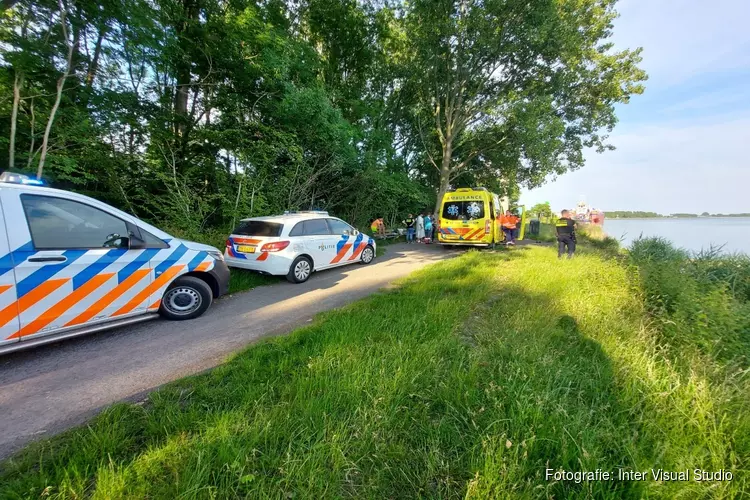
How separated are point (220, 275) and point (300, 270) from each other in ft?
7.16

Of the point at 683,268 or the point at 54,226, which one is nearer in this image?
the point at 54,226

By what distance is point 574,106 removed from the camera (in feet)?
57.0

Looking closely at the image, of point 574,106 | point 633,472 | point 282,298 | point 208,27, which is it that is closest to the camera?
point 633,472

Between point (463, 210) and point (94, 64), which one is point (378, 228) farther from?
point (94, 64)

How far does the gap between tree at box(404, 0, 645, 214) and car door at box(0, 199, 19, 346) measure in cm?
1626

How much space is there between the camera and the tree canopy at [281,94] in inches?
243

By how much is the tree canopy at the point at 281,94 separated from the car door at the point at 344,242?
3.14 metres

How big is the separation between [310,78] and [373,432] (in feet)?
38.7

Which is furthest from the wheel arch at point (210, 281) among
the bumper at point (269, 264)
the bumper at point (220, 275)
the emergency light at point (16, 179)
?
the emergency light at point (16, 179)

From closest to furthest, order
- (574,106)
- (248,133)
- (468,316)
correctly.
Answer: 1. (468,316)
2. (248,133)
3. (574,106)

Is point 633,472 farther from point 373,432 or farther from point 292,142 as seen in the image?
point 292,142

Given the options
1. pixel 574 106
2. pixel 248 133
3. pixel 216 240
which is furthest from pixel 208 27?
pixel 574 106

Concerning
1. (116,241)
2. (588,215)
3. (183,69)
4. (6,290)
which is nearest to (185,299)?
(116,241)

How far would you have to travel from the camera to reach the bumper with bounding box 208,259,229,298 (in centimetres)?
468
